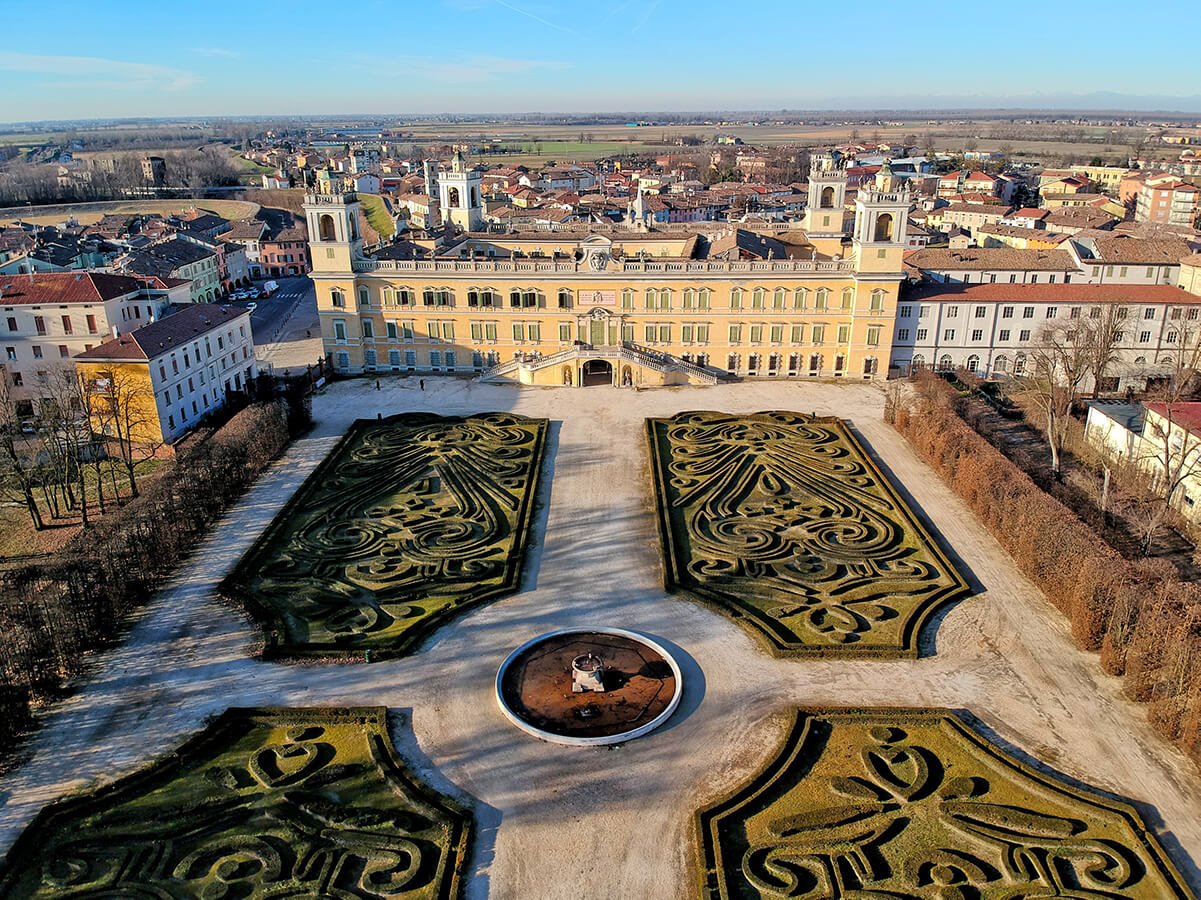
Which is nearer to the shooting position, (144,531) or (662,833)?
(662,833)

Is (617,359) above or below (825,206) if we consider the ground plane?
below

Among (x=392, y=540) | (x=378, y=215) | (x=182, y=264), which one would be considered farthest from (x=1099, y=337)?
(x=378, y=215)

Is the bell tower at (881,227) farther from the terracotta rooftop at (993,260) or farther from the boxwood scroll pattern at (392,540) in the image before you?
the boxwood scroll pattern at (392,540)

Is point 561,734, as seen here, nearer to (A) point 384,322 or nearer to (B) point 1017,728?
(B) point 1017,728

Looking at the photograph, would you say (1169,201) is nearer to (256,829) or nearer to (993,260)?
(993,260)

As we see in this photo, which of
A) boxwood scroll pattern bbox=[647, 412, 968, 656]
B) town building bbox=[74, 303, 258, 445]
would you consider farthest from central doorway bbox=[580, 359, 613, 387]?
town building bbox=[74, 303, 258, 445]

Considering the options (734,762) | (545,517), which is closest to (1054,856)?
(734,762)
